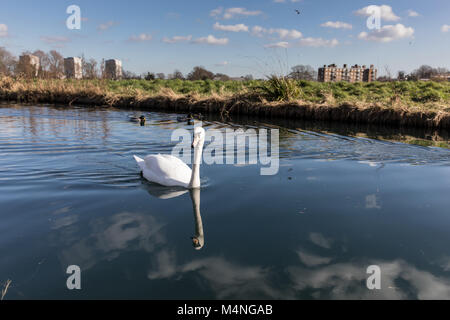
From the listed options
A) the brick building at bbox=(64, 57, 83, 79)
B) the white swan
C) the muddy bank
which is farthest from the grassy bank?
the white swan

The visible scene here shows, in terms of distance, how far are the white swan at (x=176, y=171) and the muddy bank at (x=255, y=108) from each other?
9.55m

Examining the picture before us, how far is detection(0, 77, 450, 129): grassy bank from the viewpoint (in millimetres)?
12914

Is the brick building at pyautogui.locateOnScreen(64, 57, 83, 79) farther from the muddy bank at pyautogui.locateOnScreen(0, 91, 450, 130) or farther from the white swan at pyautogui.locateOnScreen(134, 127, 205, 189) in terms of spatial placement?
the white swan at pyautogui.locateOnScreen(134, 127, 205, 189)

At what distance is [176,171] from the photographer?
5672 mm

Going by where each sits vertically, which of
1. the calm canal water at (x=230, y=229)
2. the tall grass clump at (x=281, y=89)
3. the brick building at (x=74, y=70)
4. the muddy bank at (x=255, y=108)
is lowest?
the calm canal water at (x=230, y=229)

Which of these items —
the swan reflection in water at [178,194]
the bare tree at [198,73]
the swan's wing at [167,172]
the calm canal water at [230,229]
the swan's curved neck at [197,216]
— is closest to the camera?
the calm canal water at [230,229]

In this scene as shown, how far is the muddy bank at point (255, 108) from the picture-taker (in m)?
12.4

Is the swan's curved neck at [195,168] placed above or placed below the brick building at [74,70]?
below

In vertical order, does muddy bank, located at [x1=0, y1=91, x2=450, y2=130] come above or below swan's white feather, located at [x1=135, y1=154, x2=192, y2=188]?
above

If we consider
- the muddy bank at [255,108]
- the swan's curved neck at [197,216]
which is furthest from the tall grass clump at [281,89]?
the swan's curved neck at [197,216]

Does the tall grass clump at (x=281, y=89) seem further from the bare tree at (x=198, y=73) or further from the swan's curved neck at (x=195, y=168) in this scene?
the bare tree at (x=198, y=73)

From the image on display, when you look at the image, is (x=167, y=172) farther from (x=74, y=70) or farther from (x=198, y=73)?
(x=198, y=73)

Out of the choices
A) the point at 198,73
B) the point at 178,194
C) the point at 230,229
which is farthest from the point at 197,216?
the point at 198,73

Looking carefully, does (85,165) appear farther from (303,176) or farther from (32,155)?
(303,176)
